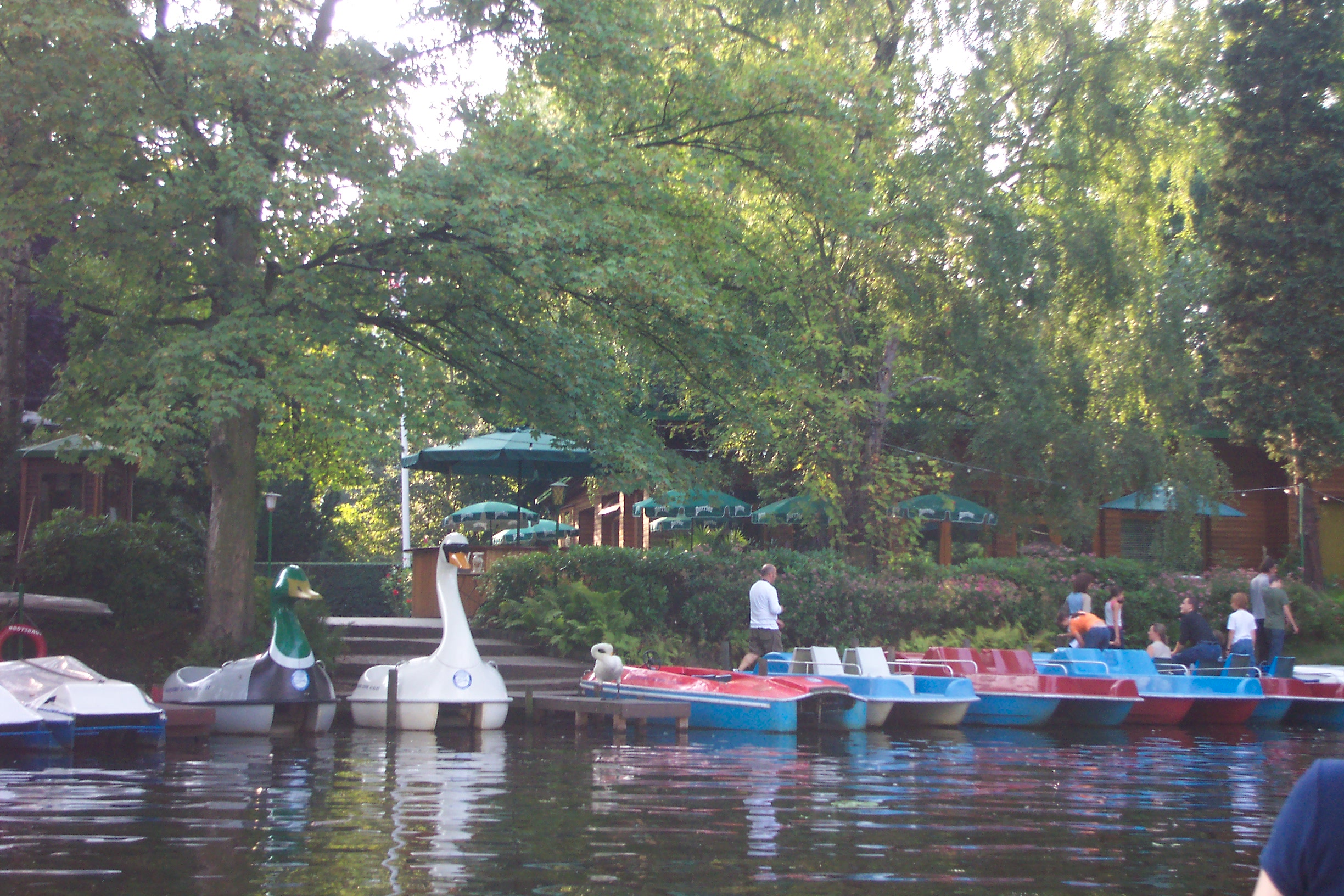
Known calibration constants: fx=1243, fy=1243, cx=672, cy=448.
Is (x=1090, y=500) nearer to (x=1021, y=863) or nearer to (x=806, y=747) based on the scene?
(x=806, y=747)

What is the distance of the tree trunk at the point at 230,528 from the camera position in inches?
627

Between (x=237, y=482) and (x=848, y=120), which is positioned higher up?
(x=848, y=120)

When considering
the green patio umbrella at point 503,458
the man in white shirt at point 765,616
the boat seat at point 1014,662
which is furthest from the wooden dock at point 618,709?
the green patio umbrella at point 503,458

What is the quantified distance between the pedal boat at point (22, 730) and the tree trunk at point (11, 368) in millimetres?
8210

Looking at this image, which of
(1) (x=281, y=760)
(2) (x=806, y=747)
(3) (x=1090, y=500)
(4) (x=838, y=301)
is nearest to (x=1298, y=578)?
(3) (x=1090, y=500)

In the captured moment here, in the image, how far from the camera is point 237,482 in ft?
52.3

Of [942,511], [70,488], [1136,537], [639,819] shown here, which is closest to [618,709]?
[639,819]

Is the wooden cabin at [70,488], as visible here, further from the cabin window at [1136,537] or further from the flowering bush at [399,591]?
the cabin window at [1136,537]

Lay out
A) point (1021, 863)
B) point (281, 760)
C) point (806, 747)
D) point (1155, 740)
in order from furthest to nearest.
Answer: point (1155, 740) → point (806, 747) → point (281, 760) → point (1021, 863)

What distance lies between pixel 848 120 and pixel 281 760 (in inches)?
450

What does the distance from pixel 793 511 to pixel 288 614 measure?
1063 cm

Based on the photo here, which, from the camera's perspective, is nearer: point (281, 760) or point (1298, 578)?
point (281, 760)

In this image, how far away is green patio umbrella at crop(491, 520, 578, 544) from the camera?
28.8 metres

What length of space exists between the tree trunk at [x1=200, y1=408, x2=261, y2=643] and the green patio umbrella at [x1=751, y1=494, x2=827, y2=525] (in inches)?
351
